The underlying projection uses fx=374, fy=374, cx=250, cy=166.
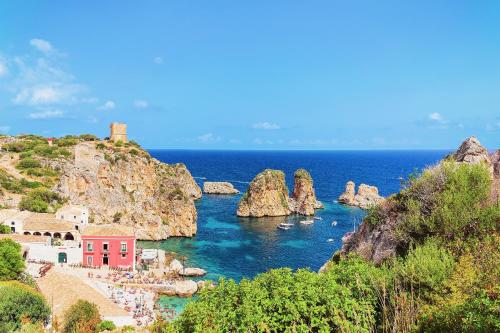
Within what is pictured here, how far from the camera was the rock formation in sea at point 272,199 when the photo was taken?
7850cm

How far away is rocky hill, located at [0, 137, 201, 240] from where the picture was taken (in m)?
60.2

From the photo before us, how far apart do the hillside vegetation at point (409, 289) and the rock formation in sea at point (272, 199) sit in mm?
63202

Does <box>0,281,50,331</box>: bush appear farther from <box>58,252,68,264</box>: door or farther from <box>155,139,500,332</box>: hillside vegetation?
<box>58,252,68,264</box>: door

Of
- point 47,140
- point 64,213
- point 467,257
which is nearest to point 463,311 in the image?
point 467,257

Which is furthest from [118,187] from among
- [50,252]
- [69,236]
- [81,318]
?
[81,318]

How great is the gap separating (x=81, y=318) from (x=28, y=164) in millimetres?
52001

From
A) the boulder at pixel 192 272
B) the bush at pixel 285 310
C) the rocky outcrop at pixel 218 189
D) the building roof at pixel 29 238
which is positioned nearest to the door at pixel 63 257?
the building roof at pixel 29 238

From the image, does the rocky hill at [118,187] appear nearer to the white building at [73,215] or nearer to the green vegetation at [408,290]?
the white building at [73,215]

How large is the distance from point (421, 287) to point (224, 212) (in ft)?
235

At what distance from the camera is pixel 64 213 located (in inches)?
1881

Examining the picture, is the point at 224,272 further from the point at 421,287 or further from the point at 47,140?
the point at 47,140

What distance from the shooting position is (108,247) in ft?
144

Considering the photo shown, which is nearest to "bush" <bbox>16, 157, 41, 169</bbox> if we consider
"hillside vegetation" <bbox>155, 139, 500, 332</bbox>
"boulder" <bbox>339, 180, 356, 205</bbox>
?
"hillside vegetation" <bbox>155, 139, 500, 332</bbox>

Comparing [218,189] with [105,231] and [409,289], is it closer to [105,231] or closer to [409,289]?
[105,231]
